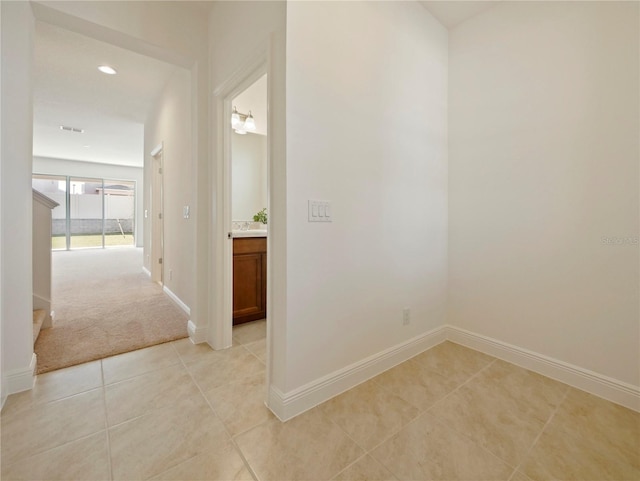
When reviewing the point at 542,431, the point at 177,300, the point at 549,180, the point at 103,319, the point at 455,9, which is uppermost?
the point at 455,9

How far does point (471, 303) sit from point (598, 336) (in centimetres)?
75

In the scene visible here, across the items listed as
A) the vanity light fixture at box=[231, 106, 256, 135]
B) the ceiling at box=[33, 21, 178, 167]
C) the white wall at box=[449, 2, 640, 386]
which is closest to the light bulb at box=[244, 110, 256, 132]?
the vanity light fixture at box=[231, 106, 256, 135]

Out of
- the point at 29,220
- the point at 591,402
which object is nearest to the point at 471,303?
the point at 591,402

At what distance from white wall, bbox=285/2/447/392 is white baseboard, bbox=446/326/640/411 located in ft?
1.03

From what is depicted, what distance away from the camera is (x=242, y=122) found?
3.63 m

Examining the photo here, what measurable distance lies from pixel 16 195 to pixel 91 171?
29.3ft

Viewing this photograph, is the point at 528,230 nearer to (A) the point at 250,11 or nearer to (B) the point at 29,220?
(A) the point at 250,11

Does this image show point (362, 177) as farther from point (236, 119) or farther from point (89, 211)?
point (89, 211)

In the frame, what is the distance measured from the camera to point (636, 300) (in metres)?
1.57

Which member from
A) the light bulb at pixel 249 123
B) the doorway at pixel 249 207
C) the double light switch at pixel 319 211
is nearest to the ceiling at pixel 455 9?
the doorway at pixel 249 207

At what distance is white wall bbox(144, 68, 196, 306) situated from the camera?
2760 millimetres

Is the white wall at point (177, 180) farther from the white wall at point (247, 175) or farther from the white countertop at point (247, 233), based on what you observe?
the white wall at point (247, 175)

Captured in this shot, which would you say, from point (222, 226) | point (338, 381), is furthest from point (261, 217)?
point (338, 381)

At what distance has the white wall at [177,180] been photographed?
2.76 meters
